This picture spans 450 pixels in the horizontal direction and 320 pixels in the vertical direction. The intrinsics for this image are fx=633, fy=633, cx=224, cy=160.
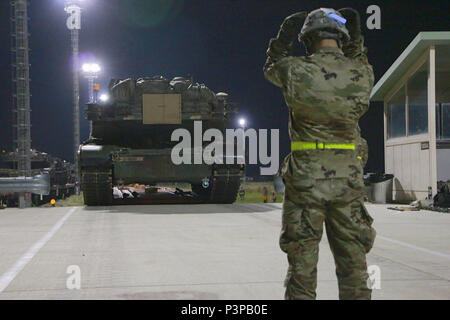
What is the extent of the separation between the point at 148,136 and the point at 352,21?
51.1ft

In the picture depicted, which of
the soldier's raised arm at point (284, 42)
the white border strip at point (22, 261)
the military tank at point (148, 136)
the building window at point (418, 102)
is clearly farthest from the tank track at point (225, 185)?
the soldier's raised arm at point (284, 42)

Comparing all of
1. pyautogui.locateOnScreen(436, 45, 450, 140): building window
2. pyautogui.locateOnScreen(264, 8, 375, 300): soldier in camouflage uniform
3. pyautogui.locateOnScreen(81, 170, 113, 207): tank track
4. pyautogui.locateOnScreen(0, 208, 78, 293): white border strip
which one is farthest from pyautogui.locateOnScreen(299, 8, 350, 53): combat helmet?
pyautogui.locateOnScreen(436, 45, 450, 140): building window

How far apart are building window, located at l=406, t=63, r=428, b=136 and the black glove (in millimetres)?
14154

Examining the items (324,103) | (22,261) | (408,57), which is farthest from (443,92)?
(324,103)

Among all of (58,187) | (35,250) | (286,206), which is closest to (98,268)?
(35,250)

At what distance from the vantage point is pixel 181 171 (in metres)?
18.5

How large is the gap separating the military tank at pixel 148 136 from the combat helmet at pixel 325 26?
46.0 feet

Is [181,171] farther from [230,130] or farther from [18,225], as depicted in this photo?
[18,225]

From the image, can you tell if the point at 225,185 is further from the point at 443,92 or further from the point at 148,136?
the point at 443,92

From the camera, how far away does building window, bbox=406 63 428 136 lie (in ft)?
60.8

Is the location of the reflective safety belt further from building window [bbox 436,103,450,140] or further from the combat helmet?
building window [bbox 436,103,450,140]

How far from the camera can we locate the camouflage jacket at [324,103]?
4.33m

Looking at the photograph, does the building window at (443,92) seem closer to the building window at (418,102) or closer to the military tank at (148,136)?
the building window at (418,102)
